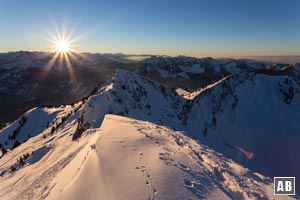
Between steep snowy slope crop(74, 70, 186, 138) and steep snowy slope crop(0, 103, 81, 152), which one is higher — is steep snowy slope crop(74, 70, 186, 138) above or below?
above

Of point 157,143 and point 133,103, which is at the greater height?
point 157,143

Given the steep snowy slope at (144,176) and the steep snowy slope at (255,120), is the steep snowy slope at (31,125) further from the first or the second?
the steep snowy slope at (144,176)

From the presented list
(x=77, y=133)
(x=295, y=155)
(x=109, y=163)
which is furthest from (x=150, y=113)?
(x=295, y=155)

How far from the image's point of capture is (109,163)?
1581cm

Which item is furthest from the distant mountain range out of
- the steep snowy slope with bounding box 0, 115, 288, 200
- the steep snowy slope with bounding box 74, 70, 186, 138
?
the steep snowy slope with bounding box 74, 70, 186, 138

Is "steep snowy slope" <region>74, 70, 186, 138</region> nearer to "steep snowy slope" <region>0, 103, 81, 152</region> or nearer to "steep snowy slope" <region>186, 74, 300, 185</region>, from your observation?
"steep snowy slope" <region>186, 74, 300, 185</region>

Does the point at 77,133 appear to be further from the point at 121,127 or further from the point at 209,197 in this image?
the point at 209,197

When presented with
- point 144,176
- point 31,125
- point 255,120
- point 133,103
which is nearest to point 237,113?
point 255,120

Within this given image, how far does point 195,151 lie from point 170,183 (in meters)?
7.28

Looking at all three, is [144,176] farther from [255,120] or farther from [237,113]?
[255,120]

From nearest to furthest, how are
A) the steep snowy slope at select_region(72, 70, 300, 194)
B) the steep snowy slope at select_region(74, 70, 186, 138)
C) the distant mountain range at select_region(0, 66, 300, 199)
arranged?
the distant mountain range at select_region(0, 66, 300, 199), the steep snowy slope at select_region(74, 70, 186, 138), the steep snowy slope at select_region(72, 70, 300, 194)

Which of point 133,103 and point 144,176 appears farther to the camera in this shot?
point 133,103

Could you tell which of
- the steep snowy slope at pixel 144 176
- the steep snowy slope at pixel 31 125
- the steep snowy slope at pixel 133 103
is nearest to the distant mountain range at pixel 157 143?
the steep snowy slope at pixel 144 176

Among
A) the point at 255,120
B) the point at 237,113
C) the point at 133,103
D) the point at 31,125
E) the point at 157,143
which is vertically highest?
the point at 157,143
